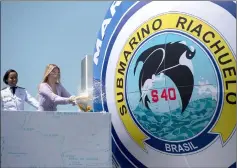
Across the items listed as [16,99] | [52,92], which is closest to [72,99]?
[52,92]

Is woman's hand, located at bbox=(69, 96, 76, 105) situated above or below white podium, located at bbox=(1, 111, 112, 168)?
above

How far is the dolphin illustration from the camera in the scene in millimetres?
4250

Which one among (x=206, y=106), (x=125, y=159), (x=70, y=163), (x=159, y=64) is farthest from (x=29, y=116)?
(x=206, y=106)

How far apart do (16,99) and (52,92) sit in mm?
698

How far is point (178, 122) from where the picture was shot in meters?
4.27

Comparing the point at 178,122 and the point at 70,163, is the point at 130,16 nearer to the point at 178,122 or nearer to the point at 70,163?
the point at 178,122

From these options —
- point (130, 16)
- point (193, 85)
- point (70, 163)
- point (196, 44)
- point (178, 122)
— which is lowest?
point (70, 163)

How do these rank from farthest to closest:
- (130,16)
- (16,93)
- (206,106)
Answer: (16,93) → (130,16) → (206,106)

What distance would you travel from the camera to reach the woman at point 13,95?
17.8 ft

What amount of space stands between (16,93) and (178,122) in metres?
2.20

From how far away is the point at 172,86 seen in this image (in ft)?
14.0

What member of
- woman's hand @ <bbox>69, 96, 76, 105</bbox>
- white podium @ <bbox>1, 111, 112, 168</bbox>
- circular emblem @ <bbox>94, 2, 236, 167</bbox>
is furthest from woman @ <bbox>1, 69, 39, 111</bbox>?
circular emblem @ <bbox>94, 2, 236, 167</bbox>

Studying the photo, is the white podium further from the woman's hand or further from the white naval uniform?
the white naval uniform

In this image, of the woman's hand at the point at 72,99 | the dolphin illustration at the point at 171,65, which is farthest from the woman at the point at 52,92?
the dolphin illustration at the point at 171,65
